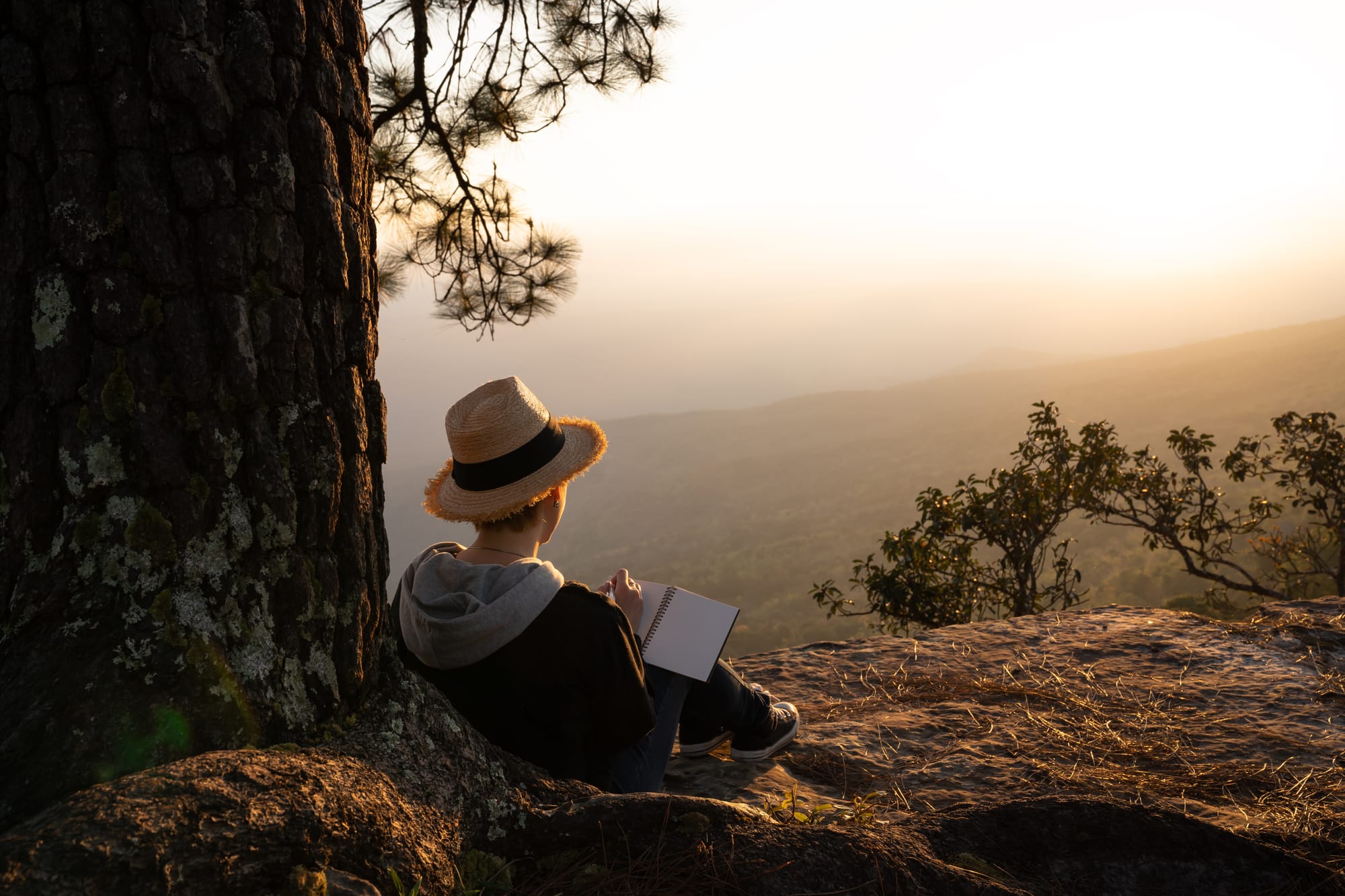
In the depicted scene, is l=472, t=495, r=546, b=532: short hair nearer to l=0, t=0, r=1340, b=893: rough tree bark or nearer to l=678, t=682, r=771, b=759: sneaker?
l=0, t=0, r=1340, b=893: rough tree bark

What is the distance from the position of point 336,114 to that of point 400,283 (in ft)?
13.4

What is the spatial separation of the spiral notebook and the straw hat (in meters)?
0.53

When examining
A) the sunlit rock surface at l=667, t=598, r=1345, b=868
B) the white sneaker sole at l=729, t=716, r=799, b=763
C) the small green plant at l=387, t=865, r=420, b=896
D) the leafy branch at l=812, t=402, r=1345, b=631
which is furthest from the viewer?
the leafy branch at l=812, t=402, r=1345, b=631

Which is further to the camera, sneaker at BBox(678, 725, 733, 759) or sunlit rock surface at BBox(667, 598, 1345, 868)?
sneaker at BBox(678, 725, 733, 759)

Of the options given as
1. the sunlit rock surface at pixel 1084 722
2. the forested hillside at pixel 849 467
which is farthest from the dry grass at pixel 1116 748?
the forested hillside at pixel 849 467

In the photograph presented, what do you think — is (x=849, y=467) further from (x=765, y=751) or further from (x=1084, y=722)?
(x=765, y=751)

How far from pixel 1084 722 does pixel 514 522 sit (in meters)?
2.19

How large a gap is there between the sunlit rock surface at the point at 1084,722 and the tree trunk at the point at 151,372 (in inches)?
53.8

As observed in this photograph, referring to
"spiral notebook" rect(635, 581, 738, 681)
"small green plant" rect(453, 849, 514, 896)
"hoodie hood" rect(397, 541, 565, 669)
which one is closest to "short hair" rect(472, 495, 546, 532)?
"hoodie hood" rect(397, 541, 565, 669)

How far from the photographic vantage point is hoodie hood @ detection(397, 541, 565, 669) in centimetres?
178

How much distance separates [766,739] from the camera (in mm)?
2713

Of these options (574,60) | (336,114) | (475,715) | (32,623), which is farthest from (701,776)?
(574,60)

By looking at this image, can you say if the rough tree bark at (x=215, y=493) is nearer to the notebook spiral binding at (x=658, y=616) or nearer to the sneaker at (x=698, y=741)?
the notebook spiral binding at (x=658, y=616)

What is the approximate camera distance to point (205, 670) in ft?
4.75
